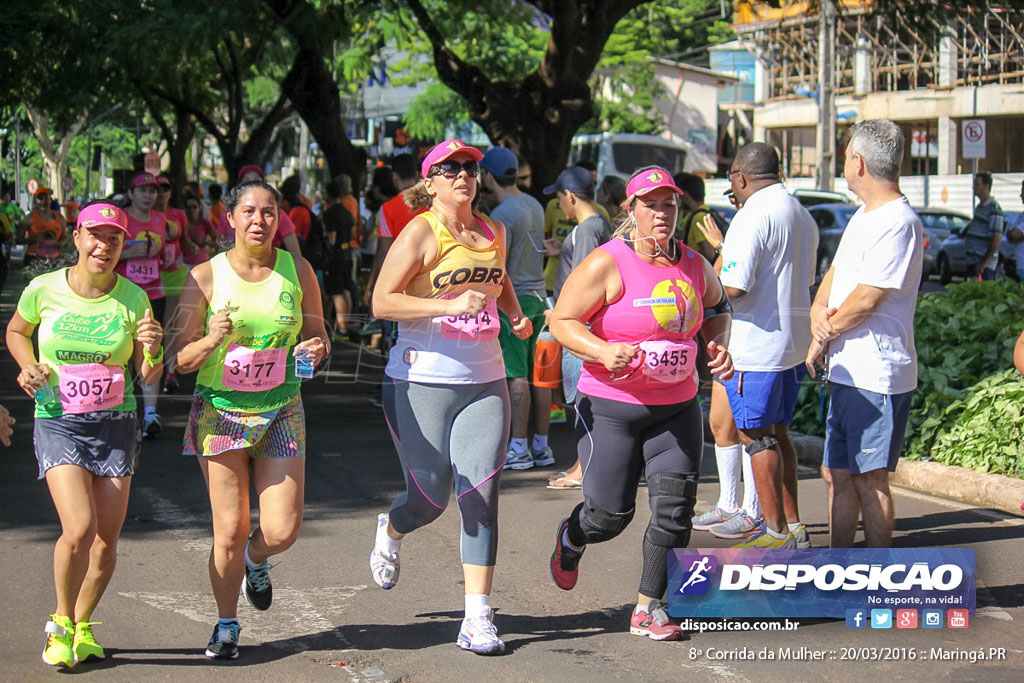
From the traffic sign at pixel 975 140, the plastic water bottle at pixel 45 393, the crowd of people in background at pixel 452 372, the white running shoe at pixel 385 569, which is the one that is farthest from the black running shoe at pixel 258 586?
the traffic sign at pixel 975 140

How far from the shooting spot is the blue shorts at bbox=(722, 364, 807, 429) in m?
6.34

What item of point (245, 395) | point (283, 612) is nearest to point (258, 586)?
point (283, 612)

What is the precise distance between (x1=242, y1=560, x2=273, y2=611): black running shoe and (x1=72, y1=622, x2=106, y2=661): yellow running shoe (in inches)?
23.7

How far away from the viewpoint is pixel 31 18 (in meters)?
16.7

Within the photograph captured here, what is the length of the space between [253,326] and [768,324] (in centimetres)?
261

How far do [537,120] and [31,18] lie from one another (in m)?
6.51

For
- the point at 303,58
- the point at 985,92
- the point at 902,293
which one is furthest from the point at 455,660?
the point at 985,92

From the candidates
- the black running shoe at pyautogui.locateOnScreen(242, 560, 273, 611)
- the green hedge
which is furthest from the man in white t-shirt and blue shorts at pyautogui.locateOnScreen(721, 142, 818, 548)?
the green hedge

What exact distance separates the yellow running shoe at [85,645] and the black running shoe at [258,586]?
0.60 m

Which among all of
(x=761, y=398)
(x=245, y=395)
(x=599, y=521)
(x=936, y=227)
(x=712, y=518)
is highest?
(x=245, y=395)

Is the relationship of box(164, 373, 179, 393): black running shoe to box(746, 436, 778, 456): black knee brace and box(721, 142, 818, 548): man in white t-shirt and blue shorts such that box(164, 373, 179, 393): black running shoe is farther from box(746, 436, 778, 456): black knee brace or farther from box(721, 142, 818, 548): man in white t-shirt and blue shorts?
box(746, 436, 778, 456): black knee brace

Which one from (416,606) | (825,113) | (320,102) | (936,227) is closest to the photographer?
(416,606)

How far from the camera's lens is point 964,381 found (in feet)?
30.2

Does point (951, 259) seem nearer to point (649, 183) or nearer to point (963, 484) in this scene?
point (963, 484)
